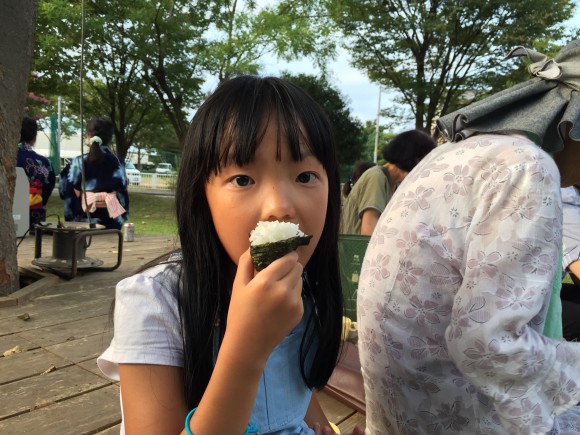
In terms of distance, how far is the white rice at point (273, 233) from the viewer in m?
0.88

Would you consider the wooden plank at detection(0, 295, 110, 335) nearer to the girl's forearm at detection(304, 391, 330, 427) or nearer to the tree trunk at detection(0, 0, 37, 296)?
the tree trunk at detection(0, 0, 37, 296)

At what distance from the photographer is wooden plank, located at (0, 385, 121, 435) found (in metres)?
2.02

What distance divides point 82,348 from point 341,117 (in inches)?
710

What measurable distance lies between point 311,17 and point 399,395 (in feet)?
50.6

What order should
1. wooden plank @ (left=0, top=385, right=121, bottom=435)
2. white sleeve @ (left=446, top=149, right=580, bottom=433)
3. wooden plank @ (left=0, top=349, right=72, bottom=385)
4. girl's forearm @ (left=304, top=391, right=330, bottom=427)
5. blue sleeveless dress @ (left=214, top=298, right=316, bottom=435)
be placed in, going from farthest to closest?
1. wooden plank @ (left=0, top=349, right=72, bottom=385)
2. wooden plank @ (left=0, top=385, right=121, bottom=435)
3. girl's forearm @ (left=304, top=391, right=330, bottom=427)
4. blue sleeveless dress @ (left=214, top=298, right=316, bottom=435)
5. white sleeve @ (left=446, top=149, right=580, bottom=433)

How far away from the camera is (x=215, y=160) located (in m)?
1.09

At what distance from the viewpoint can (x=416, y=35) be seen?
46.9 ft

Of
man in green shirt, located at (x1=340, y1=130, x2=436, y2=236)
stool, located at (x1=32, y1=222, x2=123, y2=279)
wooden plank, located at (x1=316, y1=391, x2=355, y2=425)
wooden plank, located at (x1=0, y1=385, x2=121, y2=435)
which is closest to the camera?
wooden plank, located at (x1=0, y1=385, x2=121, y2=435)

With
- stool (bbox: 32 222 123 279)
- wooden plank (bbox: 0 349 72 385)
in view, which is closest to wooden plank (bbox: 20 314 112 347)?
wooden plank (bbox: 0 349 72 385)

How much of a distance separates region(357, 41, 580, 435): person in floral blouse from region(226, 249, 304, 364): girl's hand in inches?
21.9

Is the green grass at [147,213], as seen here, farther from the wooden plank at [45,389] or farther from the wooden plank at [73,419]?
the wooden plank at [73,419]

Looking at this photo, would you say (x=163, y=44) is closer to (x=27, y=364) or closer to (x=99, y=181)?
(x=99, y=181)

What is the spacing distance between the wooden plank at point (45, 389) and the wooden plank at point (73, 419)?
64 mm

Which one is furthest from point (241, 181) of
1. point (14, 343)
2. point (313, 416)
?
point (14, 343)
